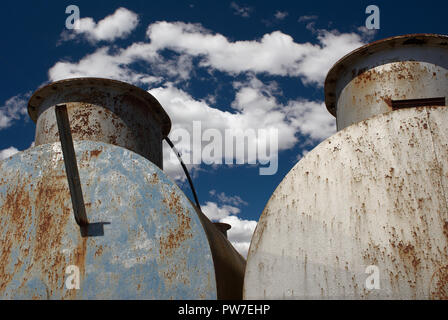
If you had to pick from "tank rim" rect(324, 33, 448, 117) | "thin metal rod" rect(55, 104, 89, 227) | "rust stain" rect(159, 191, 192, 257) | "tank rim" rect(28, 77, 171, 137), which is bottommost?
"rust stain" rect(159, 191, 192, 257)

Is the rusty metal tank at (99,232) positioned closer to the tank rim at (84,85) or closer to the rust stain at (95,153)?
the rust stain at (95,153)

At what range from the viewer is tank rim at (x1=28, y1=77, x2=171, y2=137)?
14.1ft

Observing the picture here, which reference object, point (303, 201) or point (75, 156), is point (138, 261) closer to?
point (75, 156)

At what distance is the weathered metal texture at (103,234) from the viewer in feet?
9.37

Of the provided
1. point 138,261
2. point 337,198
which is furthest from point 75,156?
point 337,198

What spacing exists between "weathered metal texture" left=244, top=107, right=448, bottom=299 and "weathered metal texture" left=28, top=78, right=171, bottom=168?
2.10 m

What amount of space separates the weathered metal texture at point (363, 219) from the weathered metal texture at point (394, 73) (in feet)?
3.42

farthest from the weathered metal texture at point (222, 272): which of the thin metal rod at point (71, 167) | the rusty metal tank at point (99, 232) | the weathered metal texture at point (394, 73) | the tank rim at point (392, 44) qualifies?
the tank rim at point (392, 44)

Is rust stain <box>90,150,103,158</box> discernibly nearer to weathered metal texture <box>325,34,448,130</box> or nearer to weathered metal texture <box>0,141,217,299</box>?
weathered metal texture <box>0,141,217,299</box>

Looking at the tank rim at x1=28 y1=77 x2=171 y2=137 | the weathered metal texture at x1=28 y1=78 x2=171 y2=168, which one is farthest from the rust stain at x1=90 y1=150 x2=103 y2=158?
the tank rim at x1=28 y1=77 x2=171 y2=137

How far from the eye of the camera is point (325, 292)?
266cm

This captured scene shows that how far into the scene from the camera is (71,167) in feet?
10.2

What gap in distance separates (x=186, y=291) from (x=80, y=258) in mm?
878

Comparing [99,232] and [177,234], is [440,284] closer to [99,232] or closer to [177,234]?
[177,234]
